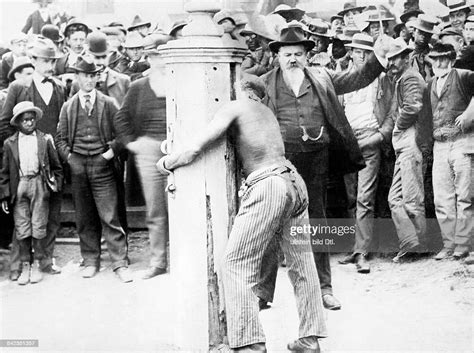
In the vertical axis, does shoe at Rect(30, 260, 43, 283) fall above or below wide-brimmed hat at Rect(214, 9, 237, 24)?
below

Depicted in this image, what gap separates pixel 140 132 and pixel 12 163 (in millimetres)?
976

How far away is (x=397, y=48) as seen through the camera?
282 inches

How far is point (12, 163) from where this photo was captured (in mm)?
7684

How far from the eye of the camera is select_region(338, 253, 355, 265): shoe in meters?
7.17

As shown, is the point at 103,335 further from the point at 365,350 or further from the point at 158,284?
the point at 365,350

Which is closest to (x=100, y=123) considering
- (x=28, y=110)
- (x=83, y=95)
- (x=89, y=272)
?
(x=83, y=95)

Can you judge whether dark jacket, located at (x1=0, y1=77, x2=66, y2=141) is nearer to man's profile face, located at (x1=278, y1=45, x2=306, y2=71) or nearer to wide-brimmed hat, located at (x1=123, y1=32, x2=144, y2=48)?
wide-brimmed hat, located at (x1=123, y1=32, x2=144, y2=48)

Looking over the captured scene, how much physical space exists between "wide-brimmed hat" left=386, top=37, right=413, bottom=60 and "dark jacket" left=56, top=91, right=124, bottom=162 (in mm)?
1958

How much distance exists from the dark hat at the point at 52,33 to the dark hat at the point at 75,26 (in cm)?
7

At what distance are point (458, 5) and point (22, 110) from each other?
3.09 metres

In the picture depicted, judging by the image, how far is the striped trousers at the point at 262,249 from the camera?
6309 mm

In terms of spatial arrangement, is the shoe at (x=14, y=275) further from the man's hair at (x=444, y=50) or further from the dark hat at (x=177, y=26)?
the man's hair at (x=444, y=50)

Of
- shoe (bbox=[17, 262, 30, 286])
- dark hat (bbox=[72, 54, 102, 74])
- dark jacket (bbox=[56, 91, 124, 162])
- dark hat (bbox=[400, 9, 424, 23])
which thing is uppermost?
dark hat (bbox=[400, 9, 424, 23])

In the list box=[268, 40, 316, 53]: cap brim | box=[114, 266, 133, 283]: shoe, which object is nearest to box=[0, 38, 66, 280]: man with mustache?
box=[114, 266, 133, 283]: shoe
